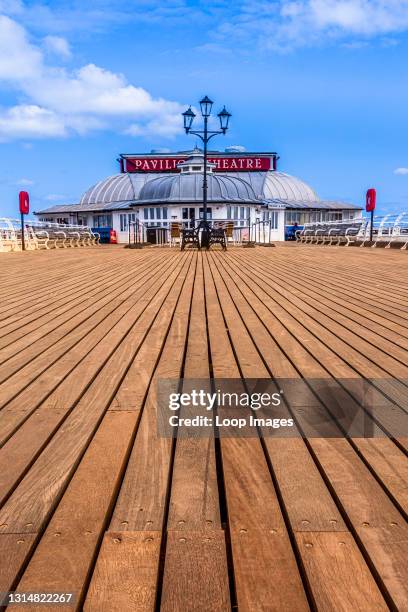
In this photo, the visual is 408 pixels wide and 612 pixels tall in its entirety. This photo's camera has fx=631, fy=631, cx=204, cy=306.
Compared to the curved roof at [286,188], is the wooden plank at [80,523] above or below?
below

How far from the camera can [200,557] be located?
5.19 feet

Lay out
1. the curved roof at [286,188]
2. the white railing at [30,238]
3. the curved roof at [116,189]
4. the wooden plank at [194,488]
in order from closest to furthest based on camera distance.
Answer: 1. the wooden plank at [194,488]
2. the white railing at [30,238]
3. the curved roof at [116,189]
4. the curved roof at [286,188]

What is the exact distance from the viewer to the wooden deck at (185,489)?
147 cm

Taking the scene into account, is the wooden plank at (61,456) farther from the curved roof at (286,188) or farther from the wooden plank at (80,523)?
the curved roof at (286,188)

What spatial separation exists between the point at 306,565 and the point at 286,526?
20 centimetres

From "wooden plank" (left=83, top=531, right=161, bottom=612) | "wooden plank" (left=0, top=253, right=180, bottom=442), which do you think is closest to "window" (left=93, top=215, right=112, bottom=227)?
"wooden plank" (left=0, top=253, right=180, bottom=442)

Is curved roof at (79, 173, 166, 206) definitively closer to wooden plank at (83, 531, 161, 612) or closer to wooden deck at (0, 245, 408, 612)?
wooden deck at (0, 245, 408, 612)

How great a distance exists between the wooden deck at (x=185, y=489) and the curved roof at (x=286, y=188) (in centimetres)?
3681

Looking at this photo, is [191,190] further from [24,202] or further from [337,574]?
[337,574]

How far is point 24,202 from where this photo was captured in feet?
67.7

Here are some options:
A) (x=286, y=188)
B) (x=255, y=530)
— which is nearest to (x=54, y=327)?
(x=255, y=530)

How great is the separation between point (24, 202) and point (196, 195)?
977 centimetres

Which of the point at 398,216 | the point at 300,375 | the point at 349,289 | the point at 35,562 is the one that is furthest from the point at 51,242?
the point at 35,562

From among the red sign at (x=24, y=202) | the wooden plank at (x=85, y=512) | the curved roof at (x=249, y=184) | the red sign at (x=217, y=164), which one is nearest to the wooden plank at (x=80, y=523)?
the wooden plank at (x=85, y=512)
